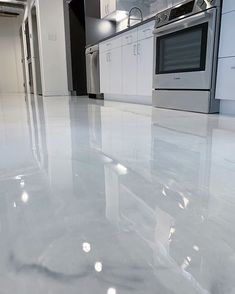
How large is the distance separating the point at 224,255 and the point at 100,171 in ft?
1.46

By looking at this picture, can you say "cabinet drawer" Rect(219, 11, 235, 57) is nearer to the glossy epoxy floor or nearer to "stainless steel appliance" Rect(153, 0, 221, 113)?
"stainless steel appliance" Rect(153, 0, 221, 113)

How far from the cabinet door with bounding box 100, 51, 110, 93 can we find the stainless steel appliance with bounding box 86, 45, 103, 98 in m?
0.18

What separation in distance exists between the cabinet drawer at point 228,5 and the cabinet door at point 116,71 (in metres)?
1.75

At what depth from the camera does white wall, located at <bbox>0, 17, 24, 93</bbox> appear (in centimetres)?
974

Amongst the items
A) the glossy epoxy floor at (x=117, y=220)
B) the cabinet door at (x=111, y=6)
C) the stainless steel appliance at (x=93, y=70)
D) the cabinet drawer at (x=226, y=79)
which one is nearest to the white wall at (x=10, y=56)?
the stainless steel appliance at (x=93, y=70)

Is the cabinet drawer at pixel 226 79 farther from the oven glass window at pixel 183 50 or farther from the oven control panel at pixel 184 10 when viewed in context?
the oven control panel at pixel 184 10

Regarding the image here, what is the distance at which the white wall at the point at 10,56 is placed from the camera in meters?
9.74

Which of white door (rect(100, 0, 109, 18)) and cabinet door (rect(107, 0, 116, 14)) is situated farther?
white door (rect(100, 0, 109, 18))

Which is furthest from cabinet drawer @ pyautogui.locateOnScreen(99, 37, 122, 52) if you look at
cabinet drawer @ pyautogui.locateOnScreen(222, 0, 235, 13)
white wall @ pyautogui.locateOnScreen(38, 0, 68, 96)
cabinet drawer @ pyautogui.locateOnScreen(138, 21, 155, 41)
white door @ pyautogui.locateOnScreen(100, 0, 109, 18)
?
white wall @ pyautogui.locateOnScreen(38, 0, 68, 96)

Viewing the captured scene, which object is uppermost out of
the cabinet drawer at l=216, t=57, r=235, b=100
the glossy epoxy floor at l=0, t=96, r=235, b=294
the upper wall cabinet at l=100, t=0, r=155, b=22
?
the upper wall cabinet at l=100, t=0, r=155, b=22

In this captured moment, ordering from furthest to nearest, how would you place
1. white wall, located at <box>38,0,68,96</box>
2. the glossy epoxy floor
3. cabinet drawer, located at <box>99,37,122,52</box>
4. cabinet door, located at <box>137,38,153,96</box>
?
white wall, located at <box>38,0,68,96</box> < cabinet drawer, located at <box>99,37,122,52</box> < cabinet door, located at <box>137,38,153,96</box> < the glossy epoxy floor

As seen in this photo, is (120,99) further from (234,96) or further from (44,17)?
(44,17)

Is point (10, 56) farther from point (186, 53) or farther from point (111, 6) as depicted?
point (186, 53)

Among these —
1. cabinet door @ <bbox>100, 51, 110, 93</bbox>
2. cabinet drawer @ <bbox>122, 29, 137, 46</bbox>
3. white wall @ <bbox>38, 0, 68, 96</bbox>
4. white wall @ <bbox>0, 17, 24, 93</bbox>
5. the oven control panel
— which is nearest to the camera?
the oven control panel
